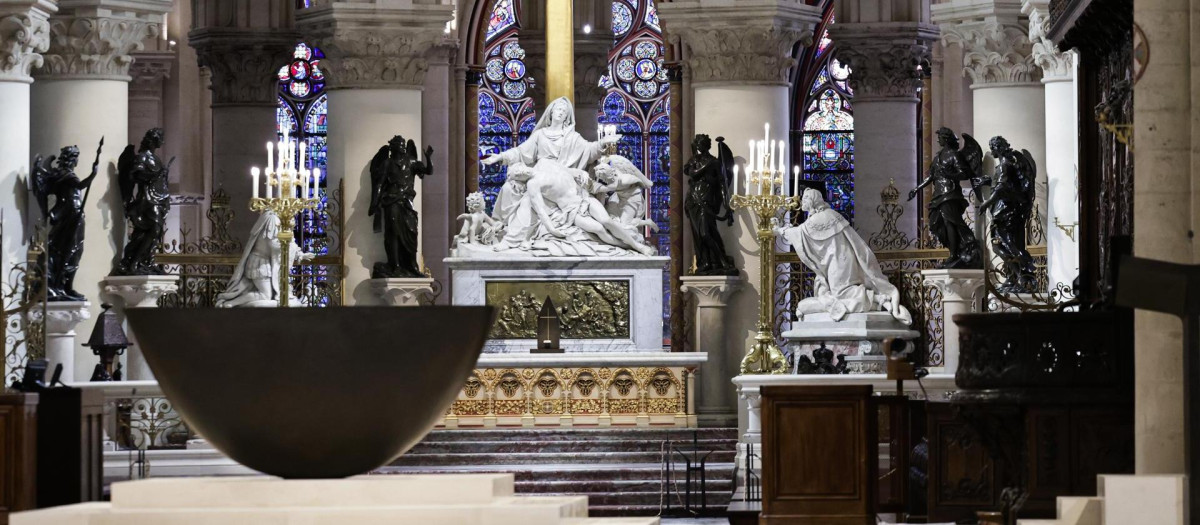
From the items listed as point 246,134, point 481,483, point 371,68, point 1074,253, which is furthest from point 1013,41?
point 481,483

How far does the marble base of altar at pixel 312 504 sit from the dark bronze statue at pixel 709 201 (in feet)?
43.9

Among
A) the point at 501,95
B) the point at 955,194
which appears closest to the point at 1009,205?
the point at 955,194

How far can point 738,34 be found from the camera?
24.3m

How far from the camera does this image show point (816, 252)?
22.6m

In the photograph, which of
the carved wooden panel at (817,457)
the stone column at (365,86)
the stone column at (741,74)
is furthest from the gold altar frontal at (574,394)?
the carved wooden panel at (817,457)

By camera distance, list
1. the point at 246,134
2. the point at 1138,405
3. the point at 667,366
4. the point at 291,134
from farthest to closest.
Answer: the point at 291,134 → the point at 246,134 → the point at 667,366 → the point at 1138,405

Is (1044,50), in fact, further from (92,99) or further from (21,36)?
(92,99)

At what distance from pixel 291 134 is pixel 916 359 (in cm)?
1555

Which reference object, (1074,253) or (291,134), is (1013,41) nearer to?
(1074,253)

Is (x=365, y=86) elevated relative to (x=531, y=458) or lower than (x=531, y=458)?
elevated

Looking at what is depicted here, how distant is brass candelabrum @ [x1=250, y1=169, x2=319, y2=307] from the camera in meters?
21.4

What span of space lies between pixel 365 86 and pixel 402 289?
2454 millimetres

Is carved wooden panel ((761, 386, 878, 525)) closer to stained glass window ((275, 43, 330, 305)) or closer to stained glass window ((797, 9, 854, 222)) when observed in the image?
stained glass window ((797, 9, 854, 222))

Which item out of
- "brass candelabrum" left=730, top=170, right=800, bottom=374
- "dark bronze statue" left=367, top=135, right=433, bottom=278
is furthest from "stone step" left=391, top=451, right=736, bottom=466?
"dark bronze statue" left=367, top=135, right=433, bottom=278
